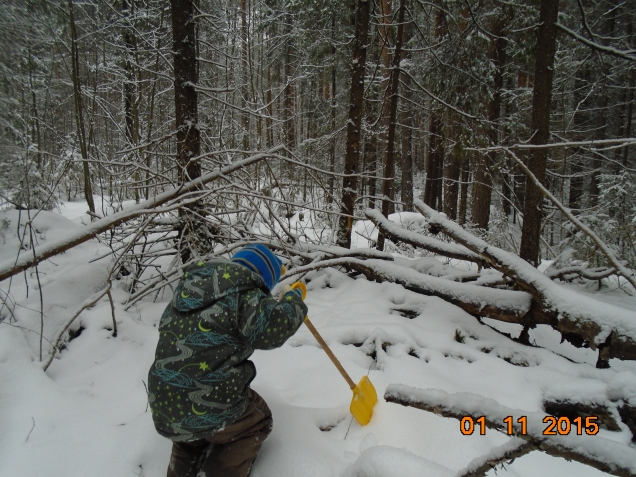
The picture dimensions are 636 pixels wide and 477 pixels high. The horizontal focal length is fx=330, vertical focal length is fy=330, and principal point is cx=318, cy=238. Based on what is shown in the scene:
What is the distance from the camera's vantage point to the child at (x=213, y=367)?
1.80 m

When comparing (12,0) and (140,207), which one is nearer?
(140,207)

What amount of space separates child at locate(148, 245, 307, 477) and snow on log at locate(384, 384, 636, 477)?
88 cm

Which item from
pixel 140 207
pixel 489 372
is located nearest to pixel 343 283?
pixel 489 372

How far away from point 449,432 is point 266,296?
145 centimetres

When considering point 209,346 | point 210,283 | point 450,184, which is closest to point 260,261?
point 210,283

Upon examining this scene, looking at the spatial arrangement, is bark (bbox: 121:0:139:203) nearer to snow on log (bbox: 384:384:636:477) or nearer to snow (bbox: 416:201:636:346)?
snow (bbox: 416:201:636:346)

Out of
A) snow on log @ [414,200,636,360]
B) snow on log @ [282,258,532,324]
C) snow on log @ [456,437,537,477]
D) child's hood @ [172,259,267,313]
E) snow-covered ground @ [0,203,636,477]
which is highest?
child's hood @ [172,259,267,313]

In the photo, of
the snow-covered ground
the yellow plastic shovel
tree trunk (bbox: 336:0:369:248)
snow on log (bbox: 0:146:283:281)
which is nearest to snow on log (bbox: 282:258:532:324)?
the snow-covered ground

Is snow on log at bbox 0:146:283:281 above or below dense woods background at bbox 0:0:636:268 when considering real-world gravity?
below

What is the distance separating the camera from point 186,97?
4.19 meters

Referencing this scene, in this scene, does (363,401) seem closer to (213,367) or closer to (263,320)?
(263,320)

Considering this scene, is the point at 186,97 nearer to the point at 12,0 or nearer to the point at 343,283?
the point at 343,283

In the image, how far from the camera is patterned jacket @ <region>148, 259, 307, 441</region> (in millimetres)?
1799

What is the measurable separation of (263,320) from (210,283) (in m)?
0.37
